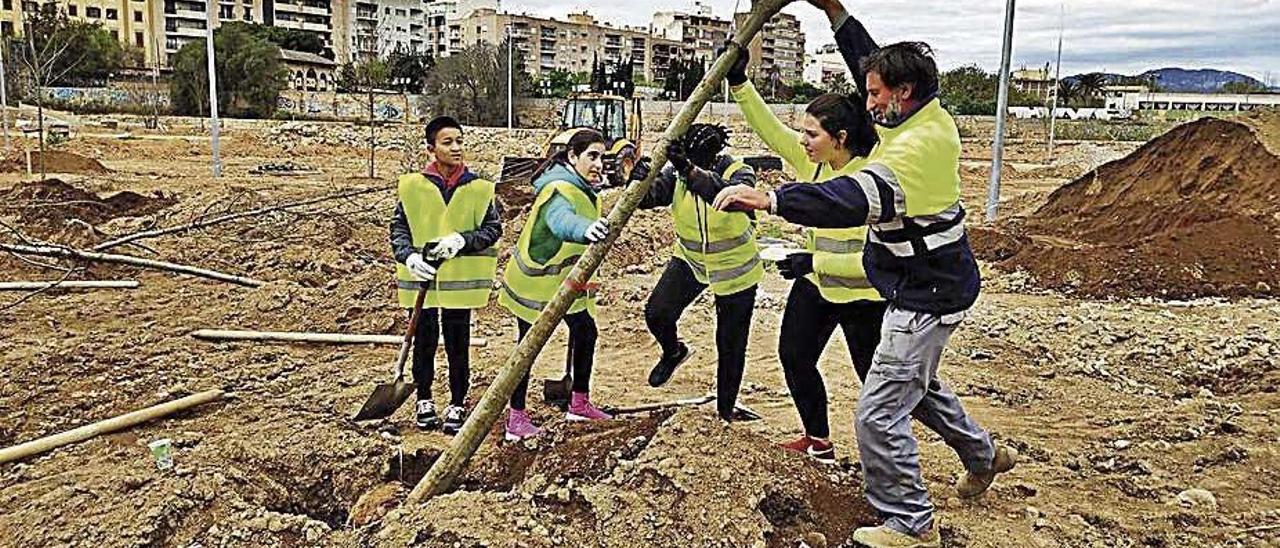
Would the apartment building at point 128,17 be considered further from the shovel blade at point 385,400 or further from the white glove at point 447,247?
the white glove at point 447,247

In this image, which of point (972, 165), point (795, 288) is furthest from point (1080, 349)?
point (972, 165)

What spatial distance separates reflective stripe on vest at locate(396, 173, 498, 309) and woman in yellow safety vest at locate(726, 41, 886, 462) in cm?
141

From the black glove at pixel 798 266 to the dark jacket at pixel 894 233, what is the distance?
0.66 meters

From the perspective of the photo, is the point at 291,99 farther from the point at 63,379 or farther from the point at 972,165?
the point at 63,379

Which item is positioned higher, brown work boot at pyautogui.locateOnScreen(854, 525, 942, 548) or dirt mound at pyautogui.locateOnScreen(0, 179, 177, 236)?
dirt mound at pyautogui.locateOnScreen(0, 179, 177, 236)

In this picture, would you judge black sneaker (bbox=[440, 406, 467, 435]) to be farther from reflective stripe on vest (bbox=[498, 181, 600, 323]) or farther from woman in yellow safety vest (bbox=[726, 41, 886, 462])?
woman in yellow safety vest (bbox=[726, 41, 886, 462])

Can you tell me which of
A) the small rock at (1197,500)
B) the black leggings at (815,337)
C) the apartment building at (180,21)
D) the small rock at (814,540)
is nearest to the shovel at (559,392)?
the black leggings at (815,337)

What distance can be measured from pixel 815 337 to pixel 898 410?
34.0 inches

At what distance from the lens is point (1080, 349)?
7273 millimetres

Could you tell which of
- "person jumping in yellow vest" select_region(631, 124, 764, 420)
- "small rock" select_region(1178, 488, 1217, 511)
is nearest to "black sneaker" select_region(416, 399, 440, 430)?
"person jumping in yellow vest" select_region(631, 124, 764, 420)

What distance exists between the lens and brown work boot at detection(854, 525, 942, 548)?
11.6 ft

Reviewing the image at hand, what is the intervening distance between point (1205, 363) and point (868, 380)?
450 centimetres

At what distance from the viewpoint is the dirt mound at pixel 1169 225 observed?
387 inches

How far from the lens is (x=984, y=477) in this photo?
4.05 metres
